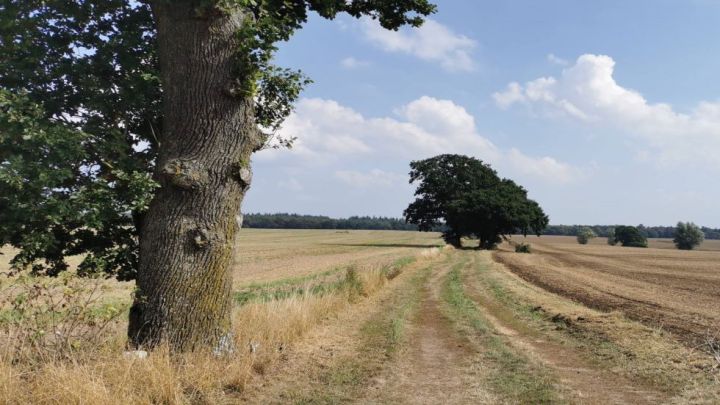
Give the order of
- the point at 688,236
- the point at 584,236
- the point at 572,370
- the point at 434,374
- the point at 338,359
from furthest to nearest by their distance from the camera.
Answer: the point at 584,236, the point at 688,236, the point at 338,359, the point at 572,370, the point at 434,374

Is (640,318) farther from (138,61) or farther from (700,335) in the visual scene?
(138,61)

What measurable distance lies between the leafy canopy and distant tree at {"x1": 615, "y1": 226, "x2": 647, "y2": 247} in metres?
103

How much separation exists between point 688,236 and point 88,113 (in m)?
104

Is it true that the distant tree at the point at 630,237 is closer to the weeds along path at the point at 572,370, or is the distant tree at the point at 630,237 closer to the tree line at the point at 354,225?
the tree line at the point at 354,225

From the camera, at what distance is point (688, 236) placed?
87312mm

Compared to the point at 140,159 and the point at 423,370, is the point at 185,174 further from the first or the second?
the point at 423,370

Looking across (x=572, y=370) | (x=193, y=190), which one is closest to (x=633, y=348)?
(x=572, y=370)

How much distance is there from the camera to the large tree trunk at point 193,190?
629cm

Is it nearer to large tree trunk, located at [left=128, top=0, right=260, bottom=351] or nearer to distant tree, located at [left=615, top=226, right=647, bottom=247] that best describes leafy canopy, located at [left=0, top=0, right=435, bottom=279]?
large tree trunk, located at [left=128, top=0, right=260, bottom=351]

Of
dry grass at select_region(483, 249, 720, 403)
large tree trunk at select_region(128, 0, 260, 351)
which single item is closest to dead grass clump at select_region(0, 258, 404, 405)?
large tree trunk at select_region(128, 0, 260, 351)

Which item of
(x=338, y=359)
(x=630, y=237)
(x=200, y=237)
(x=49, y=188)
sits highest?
(x=49, y=188)

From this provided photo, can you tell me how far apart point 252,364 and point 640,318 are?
9985mm

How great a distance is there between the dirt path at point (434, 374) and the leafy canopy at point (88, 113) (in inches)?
164

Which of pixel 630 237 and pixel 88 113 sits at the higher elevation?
pixel 88 113
